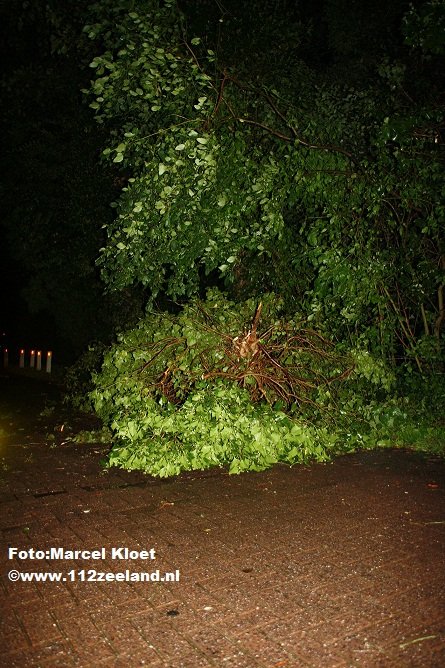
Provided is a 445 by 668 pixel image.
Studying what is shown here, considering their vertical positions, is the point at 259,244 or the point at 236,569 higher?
the point at 259,244

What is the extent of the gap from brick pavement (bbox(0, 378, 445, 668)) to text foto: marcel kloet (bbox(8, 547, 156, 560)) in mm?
52

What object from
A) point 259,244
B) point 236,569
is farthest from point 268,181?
point 236,569

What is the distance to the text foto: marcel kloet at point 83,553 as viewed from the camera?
11.4 feet

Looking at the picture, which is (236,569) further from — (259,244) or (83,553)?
(259,244)

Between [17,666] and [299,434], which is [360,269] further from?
[17,666]

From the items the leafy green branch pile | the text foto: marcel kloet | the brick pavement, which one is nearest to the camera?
the brick pavement

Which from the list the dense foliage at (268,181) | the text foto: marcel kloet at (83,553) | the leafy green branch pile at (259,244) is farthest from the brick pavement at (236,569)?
the dense foliage at (268,181)

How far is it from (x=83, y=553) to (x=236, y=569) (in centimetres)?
105

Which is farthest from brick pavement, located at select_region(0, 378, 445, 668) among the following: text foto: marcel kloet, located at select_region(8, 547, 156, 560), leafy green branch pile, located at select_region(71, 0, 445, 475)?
leafy green branch pile, located at select_region(71, 0, 445, 475)

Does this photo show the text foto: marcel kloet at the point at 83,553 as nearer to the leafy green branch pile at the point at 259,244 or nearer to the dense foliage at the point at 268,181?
the leafy green branch pile at the point at 259,244

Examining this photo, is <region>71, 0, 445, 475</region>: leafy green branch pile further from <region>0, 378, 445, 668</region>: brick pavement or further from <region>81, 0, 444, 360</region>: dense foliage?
<region>0, 378, 445, 668</region>: brick pavement

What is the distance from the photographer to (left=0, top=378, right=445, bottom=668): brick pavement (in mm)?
2508

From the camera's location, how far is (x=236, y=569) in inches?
129

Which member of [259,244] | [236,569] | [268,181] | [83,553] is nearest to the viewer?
[236,569]
